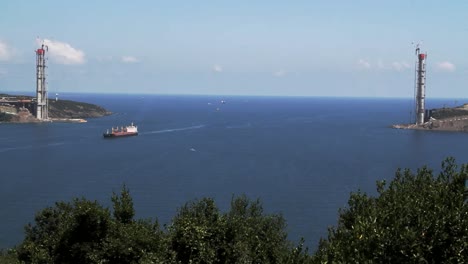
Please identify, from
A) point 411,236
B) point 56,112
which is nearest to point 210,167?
point 411,236

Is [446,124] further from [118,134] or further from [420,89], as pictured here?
[118,134]

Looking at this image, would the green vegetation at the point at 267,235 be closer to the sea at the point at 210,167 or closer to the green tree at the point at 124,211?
the green tree at the point at 124,211

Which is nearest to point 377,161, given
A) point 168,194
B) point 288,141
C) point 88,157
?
point 288,141

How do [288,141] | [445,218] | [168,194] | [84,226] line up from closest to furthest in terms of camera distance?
[445,218] → [84,226] → [168,194] → [288,141]

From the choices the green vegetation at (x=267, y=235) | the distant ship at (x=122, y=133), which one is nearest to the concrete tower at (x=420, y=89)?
the distant ship at (x=122, y=133)

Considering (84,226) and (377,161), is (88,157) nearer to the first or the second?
(377,161)

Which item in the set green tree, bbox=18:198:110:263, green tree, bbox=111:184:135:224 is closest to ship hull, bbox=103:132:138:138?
green tree, bbox=111:184:135:224
